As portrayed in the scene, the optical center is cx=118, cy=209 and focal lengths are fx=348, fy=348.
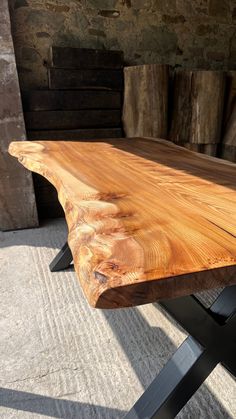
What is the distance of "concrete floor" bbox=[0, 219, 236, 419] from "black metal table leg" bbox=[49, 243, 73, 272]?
46 millimetres

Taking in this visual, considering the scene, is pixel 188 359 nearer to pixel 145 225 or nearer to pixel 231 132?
pixel 145 225

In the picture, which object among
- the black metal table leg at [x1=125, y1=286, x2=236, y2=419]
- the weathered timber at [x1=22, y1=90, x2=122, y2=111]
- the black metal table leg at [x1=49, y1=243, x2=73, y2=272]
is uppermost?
the weathered timber at [x1=22, y1=90, x2=122, y2=111]

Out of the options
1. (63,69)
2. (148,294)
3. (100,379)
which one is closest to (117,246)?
(148,294)

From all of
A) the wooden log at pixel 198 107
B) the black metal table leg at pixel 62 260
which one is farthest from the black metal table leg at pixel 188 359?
the wooden log at pixel 198 107

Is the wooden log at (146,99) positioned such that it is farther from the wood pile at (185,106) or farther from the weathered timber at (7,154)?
the weathered timber at (7,154)

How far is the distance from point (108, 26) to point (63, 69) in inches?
20.4

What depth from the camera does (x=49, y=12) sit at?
250 centimetres

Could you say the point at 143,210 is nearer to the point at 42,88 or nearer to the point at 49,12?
the point at 42,88

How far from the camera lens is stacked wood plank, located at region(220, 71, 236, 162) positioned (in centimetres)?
255

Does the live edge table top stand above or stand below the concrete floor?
above

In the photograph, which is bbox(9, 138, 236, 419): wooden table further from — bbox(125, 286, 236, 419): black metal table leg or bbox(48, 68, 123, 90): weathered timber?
bbox(48, 68, 123, 90): weathered timber

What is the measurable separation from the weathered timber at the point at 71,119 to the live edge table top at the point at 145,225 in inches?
47.5

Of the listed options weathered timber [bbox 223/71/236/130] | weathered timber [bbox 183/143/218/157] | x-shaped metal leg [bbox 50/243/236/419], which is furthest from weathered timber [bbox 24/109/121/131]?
x-shaped metal leg [bbox 50/243/236/419]

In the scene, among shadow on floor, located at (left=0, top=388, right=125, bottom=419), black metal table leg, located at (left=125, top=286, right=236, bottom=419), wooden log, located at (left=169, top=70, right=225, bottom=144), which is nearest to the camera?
black metal table leg, located at (left=125, top=286, right=236, bottom=419)
